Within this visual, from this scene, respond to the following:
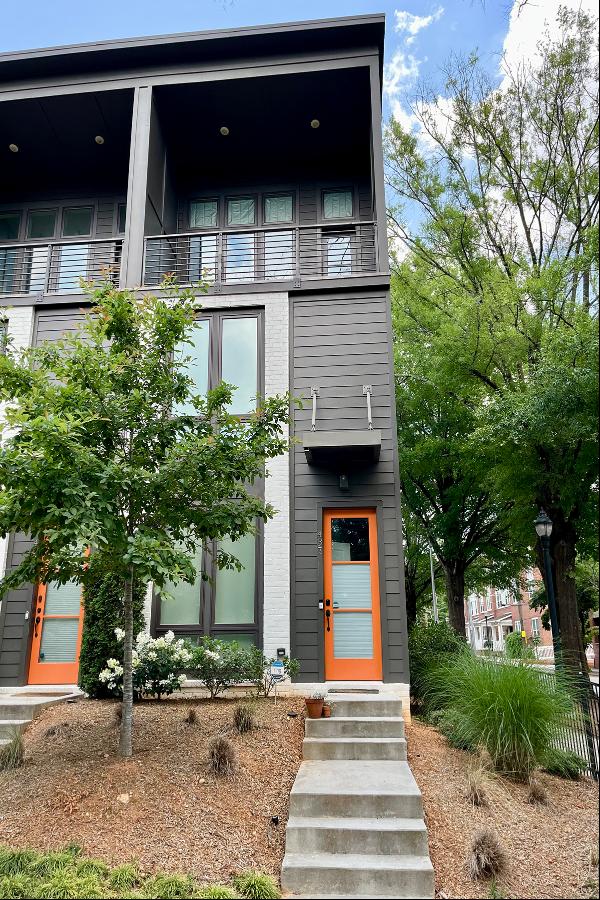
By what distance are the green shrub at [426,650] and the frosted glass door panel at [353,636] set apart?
1090mm

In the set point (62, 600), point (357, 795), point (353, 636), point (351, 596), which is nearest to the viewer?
point (357, 795)

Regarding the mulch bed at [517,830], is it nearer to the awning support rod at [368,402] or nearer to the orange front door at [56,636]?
the awning support rod at [368,402]

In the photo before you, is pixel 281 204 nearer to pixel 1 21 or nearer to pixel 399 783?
pixel 1 21

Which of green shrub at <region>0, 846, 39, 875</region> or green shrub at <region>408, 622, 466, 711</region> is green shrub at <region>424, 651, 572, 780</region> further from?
green shrub at <region>0, 846, 39, 875</region>

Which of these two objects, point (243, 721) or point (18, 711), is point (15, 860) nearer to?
point (243, 721)

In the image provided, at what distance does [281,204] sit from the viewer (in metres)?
10.8

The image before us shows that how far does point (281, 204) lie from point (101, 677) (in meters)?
8.31

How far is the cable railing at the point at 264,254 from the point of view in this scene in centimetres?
952

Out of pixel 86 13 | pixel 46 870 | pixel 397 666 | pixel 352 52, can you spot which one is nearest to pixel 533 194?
pixel 352 52

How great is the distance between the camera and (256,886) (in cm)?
375

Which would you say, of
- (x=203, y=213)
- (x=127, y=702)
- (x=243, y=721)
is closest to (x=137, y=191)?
(x=203, y=213)

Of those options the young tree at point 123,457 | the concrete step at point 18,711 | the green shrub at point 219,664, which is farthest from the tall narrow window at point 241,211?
the concrete step at point 18,711

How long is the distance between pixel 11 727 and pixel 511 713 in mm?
4940

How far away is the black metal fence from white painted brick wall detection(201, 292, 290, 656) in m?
3.24
